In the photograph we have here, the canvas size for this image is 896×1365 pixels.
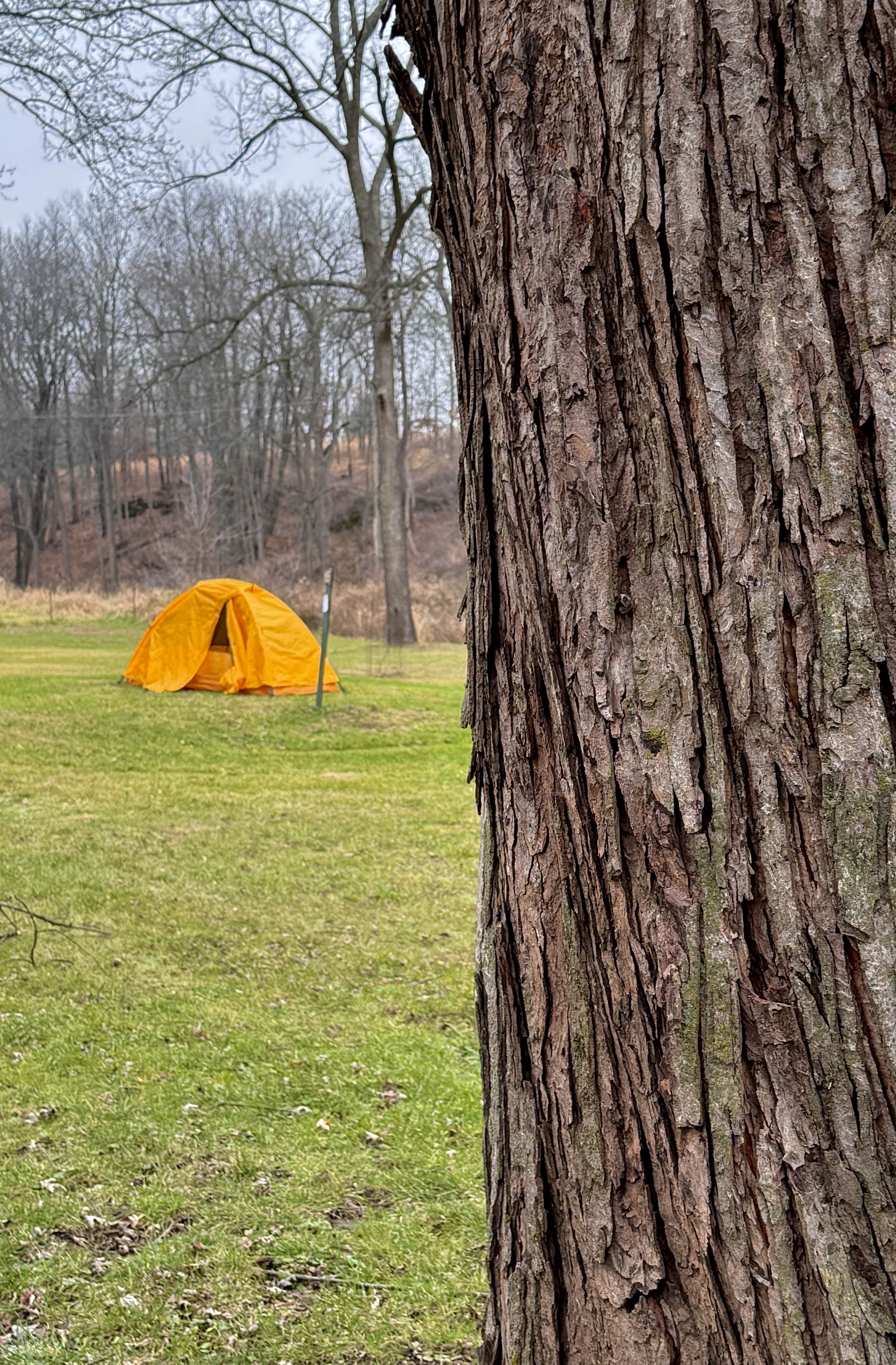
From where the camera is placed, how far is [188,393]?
133ft

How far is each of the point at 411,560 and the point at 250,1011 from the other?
127 feet

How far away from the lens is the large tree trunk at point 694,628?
1098 millimetres

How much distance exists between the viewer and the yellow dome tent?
47.1ft

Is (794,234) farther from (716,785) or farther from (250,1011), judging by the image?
(250,1011)

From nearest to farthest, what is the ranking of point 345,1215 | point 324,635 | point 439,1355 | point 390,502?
point 439,1355
point 345,1215
point 324,635
point 390,502

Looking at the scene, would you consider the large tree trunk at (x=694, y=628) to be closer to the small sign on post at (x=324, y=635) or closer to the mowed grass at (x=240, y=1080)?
the mowed grass at (x=240, y=1080)

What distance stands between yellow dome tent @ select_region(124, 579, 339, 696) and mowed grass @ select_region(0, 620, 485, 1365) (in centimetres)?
493

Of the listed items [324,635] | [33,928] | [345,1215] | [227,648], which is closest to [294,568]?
[227,648]

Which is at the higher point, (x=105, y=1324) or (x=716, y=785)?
(x=716, y=785)

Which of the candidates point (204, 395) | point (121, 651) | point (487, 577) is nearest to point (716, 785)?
point (487, 577)

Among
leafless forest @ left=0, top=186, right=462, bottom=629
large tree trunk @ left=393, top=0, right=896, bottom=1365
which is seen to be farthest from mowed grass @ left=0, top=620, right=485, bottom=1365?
leafless forest @ left=0, top=186, right=462, bottom=629

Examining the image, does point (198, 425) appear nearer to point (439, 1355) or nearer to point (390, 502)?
A: point (390, 502)

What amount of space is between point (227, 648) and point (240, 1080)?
11.2 metres

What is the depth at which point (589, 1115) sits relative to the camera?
1341 mm
